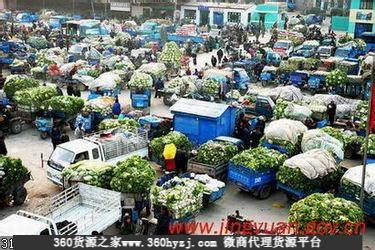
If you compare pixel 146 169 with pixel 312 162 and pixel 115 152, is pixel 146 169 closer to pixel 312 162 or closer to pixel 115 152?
pixel 115 152

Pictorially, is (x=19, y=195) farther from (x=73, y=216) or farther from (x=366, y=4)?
(x=366, y=4)

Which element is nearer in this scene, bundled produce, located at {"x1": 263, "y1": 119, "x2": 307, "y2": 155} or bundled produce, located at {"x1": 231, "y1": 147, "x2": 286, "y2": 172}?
bundled produce, located at {"x1": 231, "y1": 147, "x2": 286, "y2": 172}

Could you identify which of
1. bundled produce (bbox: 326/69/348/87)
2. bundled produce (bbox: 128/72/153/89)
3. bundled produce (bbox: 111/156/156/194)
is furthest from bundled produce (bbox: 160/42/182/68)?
bundled produce (bbox: 111/156/156/194)

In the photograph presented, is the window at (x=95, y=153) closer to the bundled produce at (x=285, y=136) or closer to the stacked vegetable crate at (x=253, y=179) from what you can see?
the stacked vegetable crate at (x=253, y=179)

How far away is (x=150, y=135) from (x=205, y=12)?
4803cm

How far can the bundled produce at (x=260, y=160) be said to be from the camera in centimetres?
1585

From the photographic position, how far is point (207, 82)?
89.9 feet

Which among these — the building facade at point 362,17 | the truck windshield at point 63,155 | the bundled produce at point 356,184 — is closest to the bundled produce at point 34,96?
the truck windshield at point 63,155

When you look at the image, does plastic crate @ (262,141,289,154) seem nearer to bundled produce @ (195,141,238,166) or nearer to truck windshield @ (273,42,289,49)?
bundled produce @ (195,141,238,166)

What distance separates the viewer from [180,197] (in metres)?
13.5

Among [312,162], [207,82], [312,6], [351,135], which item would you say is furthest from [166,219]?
[312,6]

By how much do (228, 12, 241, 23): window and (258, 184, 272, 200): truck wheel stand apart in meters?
48.9

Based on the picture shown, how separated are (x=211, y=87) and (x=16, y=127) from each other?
10.4m

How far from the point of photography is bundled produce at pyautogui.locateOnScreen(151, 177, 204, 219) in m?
13.4
